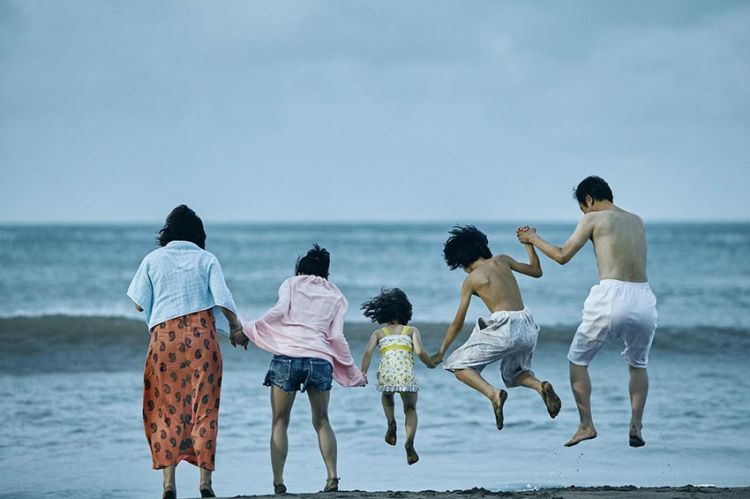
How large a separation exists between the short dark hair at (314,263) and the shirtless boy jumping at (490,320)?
78 cm

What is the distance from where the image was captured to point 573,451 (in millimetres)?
8156

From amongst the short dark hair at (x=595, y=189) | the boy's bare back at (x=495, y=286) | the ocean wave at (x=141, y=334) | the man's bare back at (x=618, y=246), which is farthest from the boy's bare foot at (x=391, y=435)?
the ocean wave at (x=141, y=334)

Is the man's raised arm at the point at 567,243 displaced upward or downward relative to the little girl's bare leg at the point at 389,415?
upward

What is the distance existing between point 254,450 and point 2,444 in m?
2.06

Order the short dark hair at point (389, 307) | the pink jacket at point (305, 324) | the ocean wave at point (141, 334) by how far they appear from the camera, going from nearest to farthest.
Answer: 1. the pink jacket at point (305, 324)
2. the short dark hair at point (389, 307)
3. the ocean wave at point (141, 334)

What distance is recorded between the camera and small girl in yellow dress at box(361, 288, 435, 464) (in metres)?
6.39

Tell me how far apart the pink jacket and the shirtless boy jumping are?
0.67m

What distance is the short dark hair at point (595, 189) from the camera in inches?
251

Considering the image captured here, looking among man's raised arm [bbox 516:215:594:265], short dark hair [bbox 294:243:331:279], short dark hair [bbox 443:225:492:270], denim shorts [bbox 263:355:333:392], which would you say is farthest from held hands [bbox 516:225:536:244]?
denim shorts [bbox 263:355:333:392]

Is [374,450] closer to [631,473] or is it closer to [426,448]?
[426,448]

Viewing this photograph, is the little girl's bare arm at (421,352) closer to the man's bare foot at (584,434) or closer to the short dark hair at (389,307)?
the short dark hair at (389,307)

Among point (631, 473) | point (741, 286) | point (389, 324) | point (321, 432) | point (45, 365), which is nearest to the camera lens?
point (321, 432)

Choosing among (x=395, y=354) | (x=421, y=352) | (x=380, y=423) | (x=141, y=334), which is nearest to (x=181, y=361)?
(x=395, y=354)

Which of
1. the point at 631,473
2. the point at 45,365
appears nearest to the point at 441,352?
the point at 631,473
